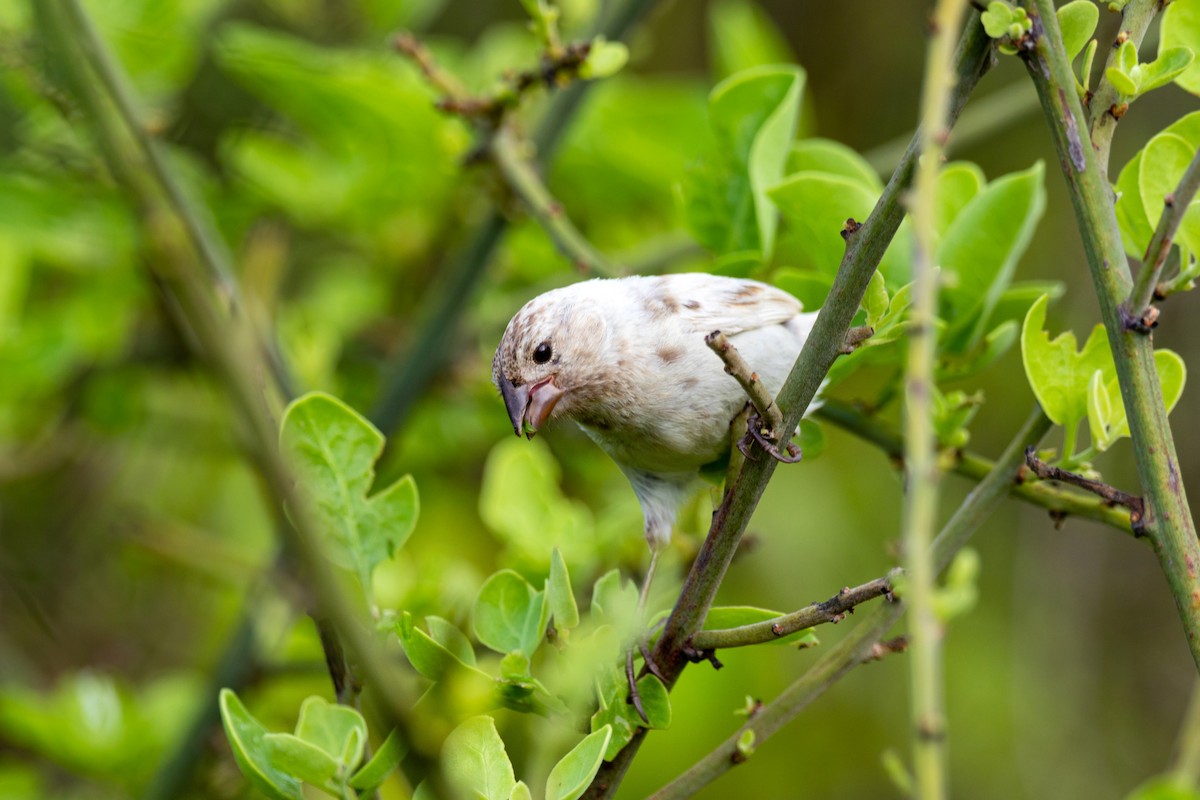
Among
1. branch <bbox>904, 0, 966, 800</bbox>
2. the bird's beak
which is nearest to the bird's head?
the bird's beak

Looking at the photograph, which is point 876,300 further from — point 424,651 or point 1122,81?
point 424,651

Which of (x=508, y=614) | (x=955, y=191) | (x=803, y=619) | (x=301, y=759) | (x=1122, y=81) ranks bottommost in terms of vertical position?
(x=301, y=759)

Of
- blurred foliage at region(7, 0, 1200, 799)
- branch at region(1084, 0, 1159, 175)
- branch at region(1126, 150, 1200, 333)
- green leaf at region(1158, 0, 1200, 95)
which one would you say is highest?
green leaf at region(1158, 0, 1200, 95)

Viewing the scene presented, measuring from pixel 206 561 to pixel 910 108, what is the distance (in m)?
4.41

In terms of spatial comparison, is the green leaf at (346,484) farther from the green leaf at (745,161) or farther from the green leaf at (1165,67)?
the green leaf at (1165,67)

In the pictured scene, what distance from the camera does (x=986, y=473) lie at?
212 cm

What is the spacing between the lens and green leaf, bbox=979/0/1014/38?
130cm

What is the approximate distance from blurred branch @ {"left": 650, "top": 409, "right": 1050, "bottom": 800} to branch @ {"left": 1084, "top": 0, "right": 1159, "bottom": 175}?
41cm

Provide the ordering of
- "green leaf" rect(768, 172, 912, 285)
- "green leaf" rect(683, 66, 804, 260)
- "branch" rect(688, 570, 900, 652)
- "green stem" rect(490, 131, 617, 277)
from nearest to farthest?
"branch" rect(688, 570, 900, 652) < "green leaf" rect(768, 172, 912, 285) < "green leaf" rect(683, 66, 804, 260) < "green stem" rect(490, 131, 617, 277)

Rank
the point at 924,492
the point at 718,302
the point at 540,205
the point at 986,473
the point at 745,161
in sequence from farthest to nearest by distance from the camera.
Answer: the point at 540,205
the point at 718,302
the point at 745,161
the point at 986,473
the point at 924,492

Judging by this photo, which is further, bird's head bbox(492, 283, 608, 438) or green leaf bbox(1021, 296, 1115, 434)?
bird's head bbox(492, 283, 608, 438)

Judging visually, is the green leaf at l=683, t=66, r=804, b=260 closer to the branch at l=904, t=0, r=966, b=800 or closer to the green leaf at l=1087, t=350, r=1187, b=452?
the green leaf at l=1087, t=350, r=1187, b=452

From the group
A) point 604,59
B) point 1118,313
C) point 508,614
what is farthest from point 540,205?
point 1118,313

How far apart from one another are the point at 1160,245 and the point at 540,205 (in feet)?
4.86
